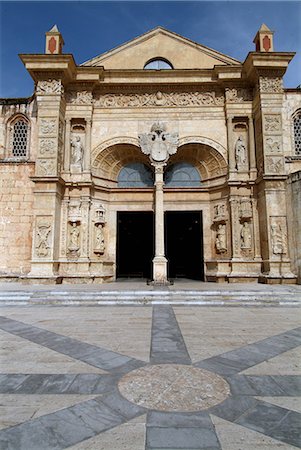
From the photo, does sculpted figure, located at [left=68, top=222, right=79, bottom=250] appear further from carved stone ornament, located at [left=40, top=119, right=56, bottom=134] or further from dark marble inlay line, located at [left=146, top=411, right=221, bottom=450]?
dark marble inlay line, located at [left=146, top=411, right=221, bottom=450]

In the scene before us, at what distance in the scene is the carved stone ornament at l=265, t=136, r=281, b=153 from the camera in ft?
42.7

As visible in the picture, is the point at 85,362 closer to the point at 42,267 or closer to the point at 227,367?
the point at 227,367

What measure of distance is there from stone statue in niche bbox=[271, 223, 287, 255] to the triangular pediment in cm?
927

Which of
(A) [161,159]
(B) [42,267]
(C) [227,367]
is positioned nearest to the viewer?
(C) [227,367]

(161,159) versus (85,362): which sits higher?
(161,159)

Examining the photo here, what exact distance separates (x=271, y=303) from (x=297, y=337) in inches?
146

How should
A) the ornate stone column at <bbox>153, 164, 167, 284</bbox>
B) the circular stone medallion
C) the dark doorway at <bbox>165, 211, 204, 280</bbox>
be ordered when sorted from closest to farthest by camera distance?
1. the circular stone medallion
2. the ornate stone column at <bbox>153, 164, 167, 284</bbox>
3. the dark doorway at <bbox>165, 211, 204, 280</bbox>

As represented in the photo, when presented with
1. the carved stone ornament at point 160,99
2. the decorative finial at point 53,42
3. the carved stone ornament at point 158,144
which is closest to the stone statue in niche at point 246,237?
the carved stone ornament at point 158,144

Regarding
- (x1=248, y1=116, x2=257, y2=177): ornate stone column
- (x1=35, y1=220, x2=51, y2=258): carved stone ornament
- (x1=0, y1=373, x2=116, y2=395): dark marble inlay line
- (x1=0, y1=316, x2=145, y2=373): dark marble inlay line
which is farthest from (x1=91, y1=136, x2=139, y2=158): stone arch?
(x1=0, y1=373, x2=116, y2=395): dark marble inlay line

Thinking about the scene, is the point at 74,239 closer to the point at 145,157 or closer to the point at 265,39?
the point at 145,157

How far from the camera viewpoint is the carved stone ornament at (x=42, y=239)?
12.4 meters

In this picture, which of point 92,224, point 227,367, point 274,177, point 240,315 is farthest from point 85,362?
point 274,177

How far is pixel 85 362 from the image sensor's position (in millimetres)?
3883

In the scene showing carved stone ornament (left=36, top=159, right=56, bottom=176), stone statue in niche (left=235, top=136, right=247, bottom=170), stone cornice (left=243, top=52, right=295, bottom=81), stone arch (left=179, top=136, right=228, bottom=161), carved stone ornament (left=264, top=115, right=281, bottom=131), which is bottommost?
carved stone ornament (left=36, top=159, right=56, bottom=176)
